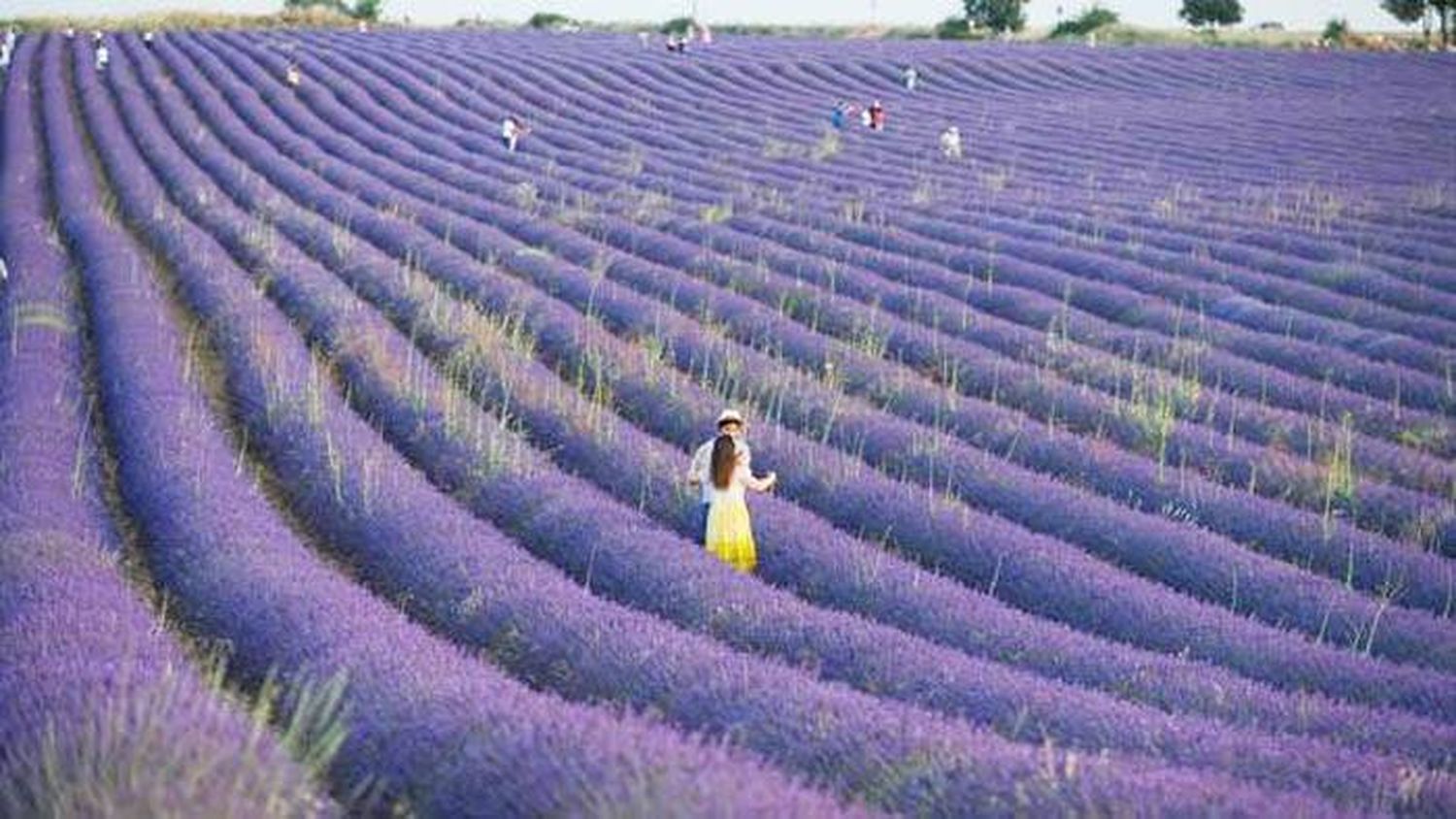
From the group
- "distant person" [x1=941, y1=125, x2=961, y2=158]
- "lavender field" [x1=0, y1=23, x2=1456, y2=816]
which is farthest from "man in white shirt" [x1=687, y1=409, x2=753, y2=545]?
"distant person" [x1=941, y1=125, x2=961, y2=158]

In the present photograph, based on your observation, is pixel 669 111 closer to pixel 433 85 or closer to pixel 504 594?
pixel 433 85

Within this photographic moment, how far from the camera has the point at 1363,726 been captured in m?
5.26

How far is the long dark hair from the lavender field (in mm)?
481

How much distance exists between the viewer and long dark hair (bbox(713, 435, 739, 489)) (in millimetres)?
8086

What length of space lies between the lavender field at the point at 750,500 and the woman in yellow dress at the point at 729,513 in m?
0.18

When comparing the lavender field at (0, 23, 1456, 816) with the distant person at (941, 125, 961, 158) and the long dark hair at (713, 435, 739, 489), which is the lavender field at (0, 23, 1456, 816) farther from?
the distant person at (941, 125, 961, 158)

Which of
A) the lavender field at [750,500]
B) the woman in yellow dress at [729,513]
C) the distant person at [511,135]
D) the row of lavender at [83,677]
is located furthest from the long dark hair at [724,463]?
the distant person at [511,135]

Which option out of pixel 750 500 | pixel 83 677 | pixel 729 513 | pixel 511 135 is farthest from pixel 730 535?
pixel 511 135

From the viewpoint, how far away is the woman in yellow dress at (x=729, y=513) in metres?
8.02

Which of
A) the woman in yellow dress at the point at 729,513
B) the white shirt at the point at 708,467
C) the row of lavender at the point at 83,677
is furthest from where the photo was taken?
the white shirt at the point at 708,467

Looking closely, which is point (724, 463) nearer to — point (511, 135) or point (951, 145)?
point (951, 145)

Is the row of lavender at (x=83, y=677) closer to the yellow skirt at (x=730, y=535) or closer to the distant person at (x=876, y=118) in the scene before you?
the yellow skirt at (x=730, y=535)

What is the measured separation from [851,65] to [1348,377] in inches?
1294

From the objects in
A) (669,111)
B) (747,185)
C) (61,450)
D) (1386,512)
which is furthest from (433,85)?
(1386,512)
